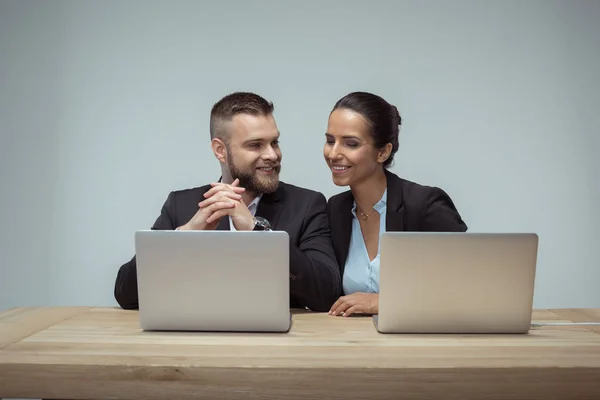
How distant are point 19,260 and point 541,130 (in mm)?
2937

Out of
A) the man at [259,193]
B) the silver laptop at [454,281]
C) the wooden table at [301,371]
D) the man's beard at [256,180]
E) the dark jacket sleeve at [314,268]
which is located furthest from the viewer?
the man's beard at [256,180]

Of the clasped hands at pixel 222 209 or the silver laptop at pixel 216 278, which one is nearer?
the silver laptop at pixel 216 278

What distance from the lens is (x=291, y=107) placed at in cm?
368

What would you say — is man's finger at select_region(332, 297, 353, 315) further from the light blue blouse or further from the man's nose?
the man's nose

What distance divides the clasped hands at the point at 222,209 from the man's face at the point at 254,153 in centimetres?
50

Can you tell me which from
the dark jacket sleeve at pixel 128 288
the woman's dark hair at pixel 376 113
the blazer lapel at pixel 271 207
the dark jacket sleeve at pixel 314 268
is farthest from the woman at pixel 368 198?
the dark jacket sleeve at pixel 128 288

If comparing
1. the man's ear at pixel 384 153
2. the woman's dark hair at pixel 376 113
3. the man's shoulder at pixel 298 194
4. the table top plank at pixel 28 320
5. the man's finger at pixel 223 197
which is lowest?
the table top plank at pixel 28 320

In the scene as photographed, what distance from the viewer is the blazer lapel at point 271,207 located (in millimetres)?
2590

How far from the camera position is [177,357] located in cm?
153

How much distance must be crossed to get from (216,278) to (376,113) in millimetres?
1247

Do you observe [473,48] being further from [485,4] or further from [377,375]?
[377,375]

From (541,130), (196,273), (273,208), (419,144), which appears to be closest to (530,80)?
(541,130)

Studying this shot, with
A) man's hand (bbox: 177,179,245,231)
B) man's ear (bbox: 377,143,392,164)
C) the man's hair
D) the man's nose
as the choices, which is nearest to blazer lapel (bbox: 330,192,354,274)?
man's ear (bbox: 377,143,392,164)

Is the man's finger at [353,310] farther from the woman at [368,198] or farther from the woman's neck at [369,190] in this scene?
the woman's neck at [369,190]
